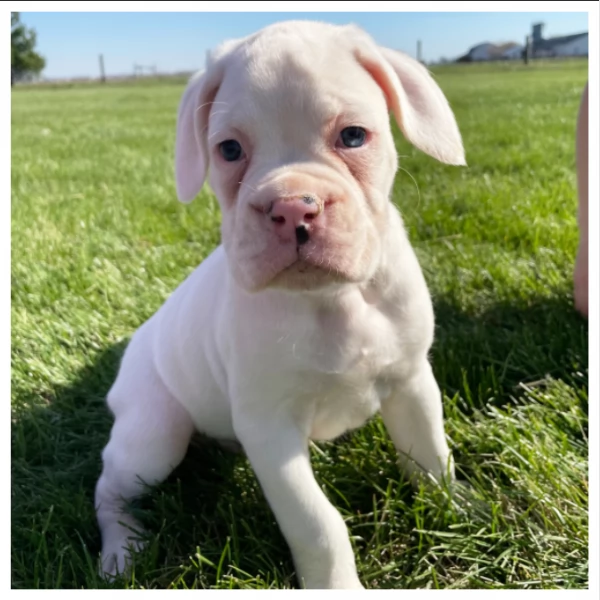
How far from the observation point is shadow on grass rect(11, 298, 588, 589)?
193 cm

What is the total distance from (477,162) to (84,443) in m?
4.28

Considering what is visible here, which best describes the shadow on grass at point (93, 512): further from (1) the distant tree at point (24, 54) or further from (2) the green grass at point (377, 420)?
(1) the distant tree at point (24, 54)

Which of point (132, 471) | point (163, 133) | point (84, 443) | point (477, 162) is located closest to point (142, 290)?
point (84, 443)

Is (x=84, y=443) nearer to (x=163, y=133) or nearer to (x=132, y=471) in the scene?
(x=132, y=471)

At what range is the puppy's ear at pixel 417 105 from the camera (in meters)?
1.69

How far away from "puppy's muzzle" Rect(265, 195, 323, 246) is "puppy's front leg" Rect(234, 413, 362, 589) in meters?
0.52

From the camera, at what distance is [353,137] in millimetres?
1587

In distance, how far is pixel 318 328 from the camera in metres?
1.74

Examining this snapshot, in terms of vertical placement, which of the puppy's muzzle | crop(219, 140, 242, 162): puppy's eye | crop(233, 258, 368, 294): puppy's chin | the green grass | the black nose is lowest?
the green grass

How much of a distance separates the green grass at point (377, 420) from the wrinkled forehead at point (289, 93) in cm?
49

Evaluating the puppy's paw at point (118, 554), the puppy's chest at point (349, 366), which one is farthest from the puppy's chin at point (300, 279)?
the puppy's paw at point (118, 554)

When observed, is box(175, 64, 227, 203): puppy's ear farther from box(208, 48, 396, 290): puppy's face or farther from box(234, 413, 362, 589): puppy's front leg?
box(234, 413, 362, 589): puppy's front leg

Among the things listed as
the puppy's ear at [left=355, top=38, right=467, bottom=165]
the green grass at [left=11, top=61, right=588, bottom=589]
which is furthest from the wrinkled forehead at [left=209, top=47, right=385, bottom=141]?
the green grass at [left=11, top=61, right=588, bottom=589]

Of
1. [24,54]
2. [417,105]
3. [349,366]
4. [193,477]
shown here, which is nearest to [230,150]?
[417,105]
